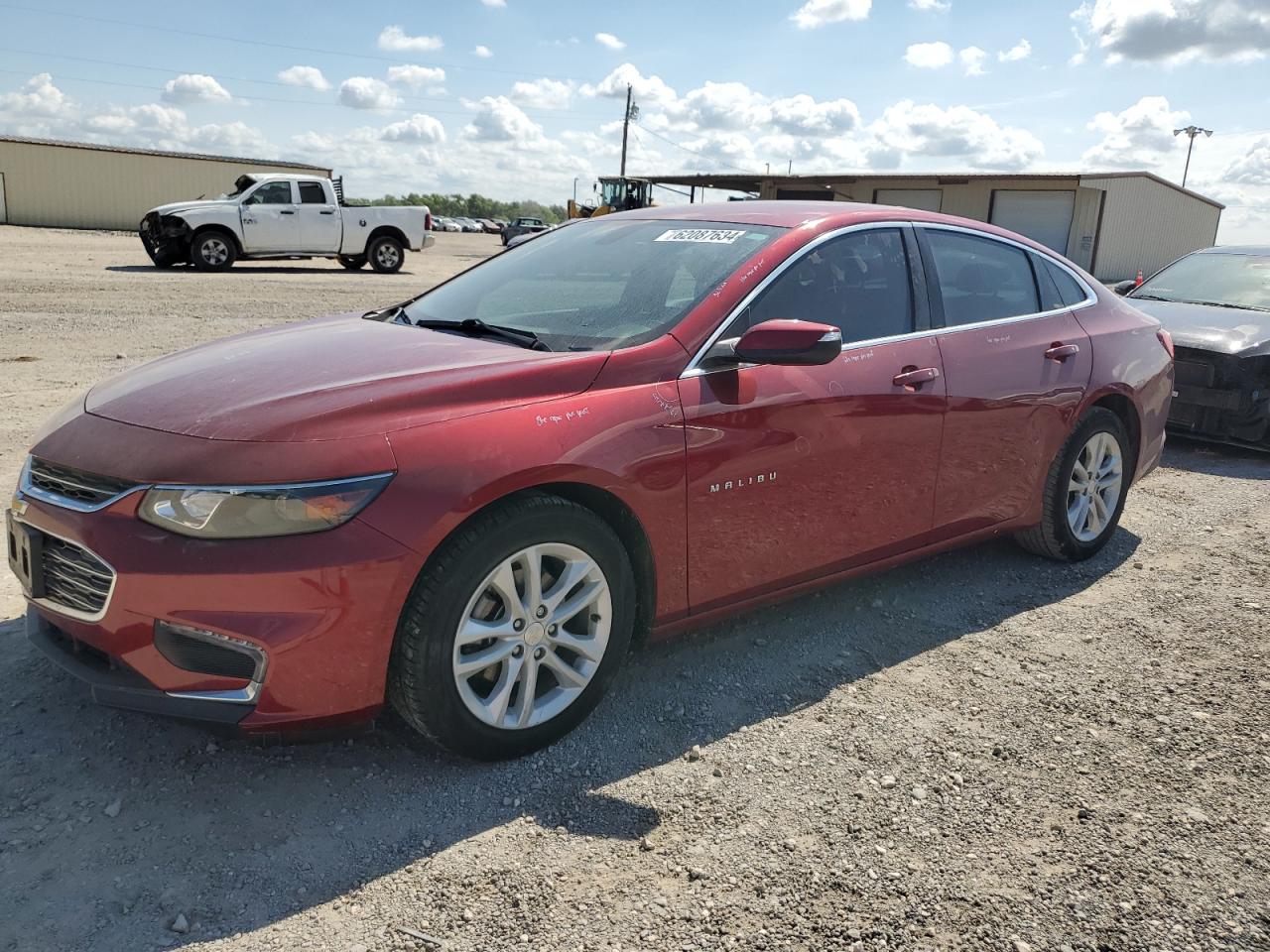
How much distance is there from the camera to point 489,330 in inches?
139

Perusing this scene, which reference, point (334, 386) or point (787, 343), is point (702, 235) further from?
point (334, 386)

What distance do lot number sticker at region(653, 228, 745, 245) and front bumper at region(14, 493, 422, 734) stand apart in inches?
70.7

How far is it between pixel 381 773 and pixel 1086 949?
1878 mm

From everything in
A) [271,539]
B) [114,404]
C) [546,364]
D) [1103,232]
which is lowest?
[271,539]

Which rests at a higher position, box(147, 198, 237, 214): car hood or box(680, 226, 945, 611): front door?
box(147, 198, 237, 214): car hood

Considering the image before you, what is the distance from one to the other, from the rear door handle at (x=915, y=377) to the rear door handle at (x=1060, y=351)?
2.71ft

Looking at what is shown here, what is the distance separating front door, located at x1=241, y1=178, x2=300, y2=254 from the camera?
19.8 meters

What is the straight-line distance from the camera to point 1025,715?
345 cm

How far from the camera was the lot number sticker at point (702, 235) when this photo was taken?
378 centimetres

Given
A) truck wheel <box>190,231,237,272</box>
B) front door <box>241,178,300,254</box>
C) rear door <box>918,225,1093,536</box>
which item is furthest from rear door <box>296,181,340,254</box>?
rear door <box>918,225,1093,536</box>

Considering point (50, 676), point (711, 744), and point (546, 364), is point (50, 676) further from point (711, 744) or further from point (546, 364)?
point (711, 744)

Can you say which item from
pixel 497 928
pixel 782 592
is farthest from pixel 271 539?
pixel 782 592

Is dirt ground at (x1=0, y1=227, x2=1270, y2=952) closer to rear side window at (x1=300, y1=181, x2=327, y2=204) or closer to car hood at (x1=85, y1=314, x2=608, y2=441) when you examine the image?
car hood at (x1=85, y1=314, x2=608, y2=441)

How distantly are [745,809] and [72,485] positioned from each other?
2.05 meters
